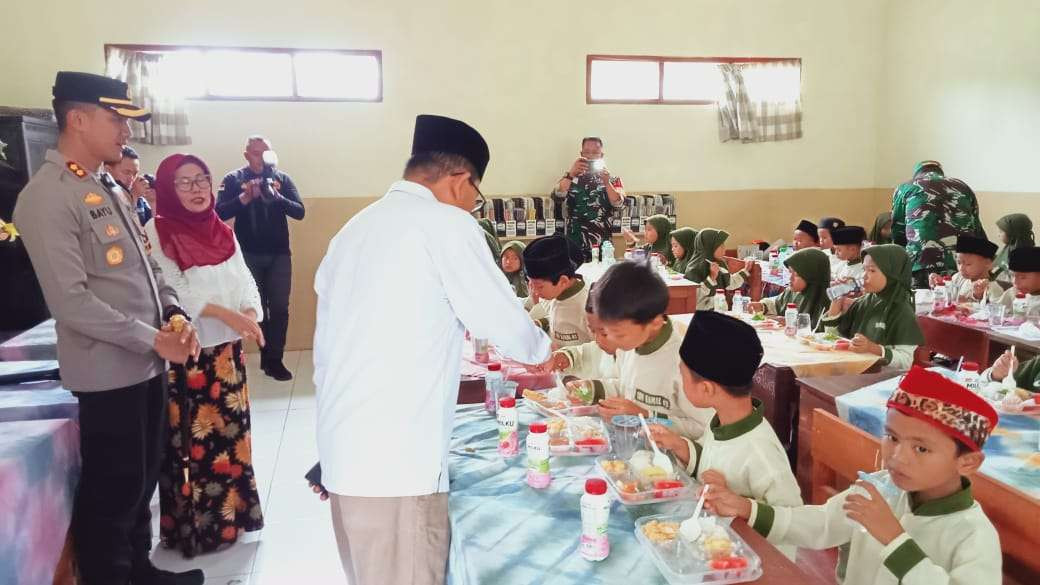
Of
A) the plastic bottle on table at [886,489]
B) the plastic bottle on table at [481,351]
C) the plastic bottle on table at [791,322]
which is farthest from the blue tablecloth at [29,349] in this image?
Answer: the plastic bottle on table at [791,322]

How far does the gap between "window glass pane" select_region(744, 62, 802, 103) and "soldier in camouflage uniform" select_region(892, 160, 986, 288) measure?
2.14m

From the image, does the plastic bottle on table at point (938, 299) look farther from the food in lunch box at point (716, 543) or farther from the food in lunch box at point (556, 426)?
the food in lunch box at point (716, 543)

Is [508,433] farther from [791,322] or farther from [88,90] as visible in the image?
[791,322]

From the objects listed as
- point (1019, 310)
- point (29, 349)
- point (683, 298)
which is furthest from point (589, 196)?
point (29, 349)

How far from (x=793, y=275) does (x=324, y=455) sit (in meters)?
3.41

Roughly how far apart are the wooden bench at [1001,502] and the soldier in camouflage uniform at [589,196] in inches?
183

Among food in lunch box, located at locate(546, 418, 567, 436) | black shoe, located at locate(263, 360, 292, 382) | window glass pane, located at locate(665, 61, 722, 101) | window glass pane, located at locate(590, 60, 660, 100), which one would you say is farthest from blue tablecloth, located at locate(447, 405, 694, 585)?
window glass pane, located at locate(665, 61, 722, 101)

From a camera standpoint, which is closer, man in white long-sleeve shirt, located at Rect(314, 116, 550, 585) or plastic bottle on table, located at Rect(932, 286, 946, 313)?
man in white long-sleeve shirt, located at Rect(314, 116, 550, 585)

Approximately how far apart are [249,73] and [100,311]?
494 centimetres

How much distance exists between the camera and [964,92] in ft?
21.9

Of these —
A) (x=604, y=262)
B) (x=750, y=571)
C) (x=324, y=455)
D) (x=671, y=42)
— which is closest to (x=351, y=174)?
(x=604, y=262)

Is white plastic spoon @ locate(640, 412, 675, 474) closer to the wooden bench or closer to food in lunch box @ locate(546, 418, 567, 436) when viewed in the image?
food in lunch box @ locate(546, 418, 567, 436)

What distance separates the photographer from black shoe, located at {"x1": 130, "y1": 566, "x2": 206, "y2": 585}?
2576 mm

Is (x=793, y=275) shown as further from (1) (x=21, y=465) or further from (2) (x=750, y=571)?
(1) (x=21, y=465)
